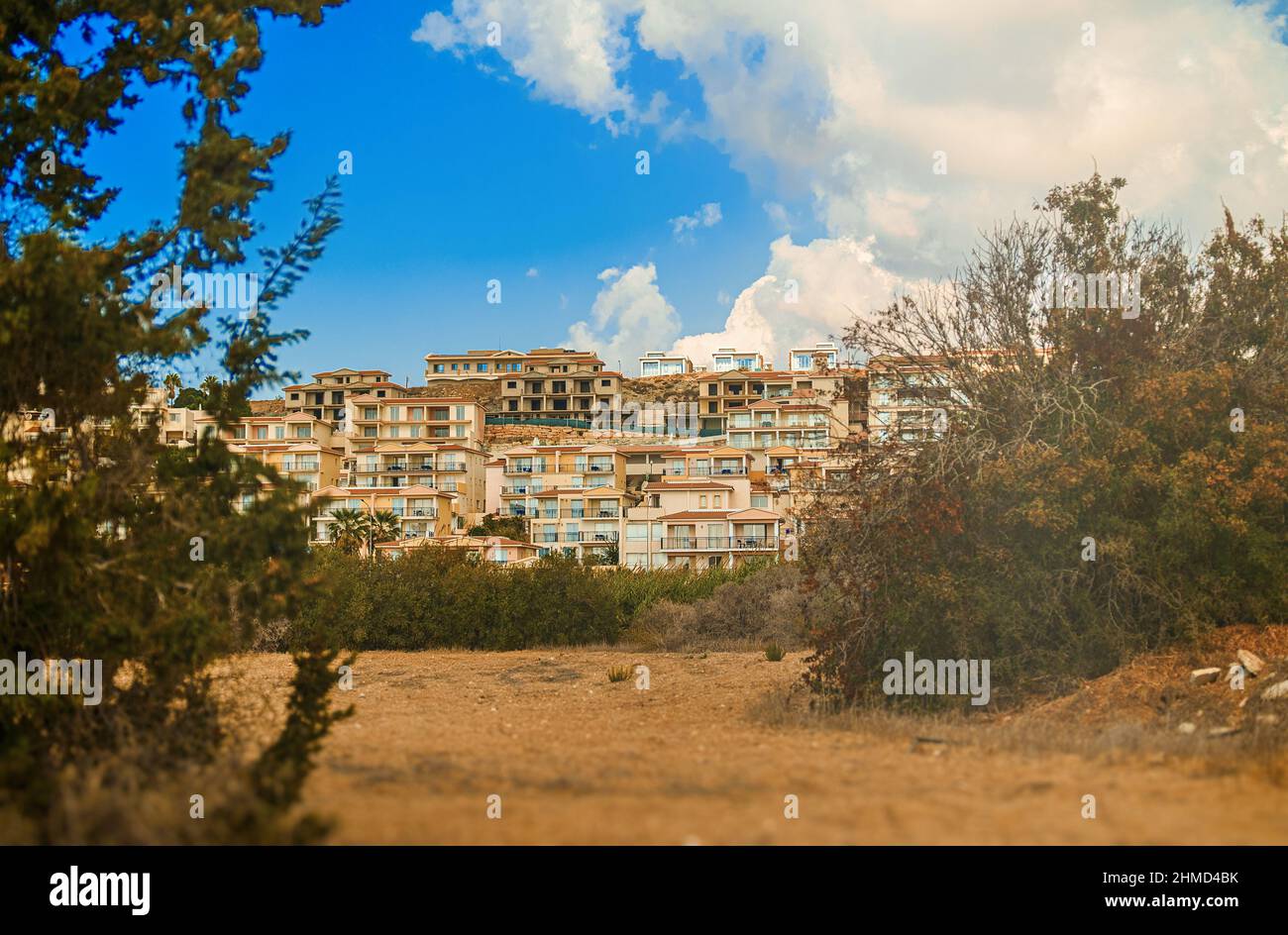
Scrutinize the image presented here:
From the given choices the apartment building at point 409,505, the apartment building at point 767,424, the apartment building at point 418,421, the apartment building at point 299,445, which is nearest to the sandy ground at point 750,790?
the apartment building at point 409,505

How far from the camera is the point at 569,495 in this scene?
8738 cm

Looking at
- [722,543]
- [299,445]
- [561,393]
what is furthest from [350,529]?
[561,393]

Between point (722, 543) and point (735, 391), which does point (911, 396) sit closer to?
point (722, 543)

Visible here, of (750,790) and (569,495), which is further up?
(569,495)

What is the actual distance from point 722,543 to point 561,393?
236 ft

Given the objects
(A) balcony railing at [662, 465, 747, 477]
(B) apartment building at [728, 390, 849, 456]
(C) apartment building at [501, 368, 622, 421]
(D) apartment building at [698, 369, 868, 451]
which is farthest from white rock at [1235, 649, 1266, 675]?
(C) apartment building at [501, 368, 622, 421]

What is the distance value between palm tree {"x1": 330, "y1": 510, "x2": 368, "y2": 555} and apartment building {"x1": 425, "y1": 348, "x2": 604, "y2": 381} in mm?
75354

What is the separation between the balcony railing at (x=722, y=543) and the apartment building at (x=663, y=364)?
85670 millimetres

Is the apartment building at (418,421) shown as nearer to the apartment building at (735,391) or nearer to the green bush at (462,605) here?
the apartment building at (735,391)

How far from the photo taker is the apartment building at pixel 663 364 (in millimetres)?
159125

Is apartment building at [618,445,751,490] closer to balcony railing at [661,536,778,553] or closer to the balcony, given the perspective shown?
the balcony
